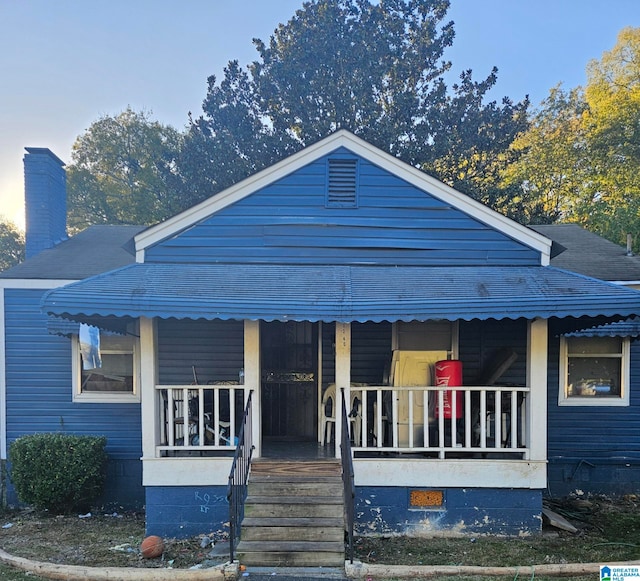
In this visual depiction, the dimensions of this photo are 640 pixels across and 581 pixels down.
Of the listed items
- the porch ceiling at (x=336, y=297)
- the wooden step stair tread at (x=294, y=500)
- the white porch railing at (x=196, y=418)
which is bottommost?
the wooden step stair tread at (x=294, y=500)

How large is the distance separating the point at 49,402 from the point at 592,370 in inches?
364

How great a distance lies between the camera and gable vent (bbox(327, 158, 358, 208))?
22.3 ft

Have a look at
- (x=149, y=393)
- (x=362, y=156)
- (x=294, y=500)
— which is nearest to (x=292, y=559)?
(x=294, y=500)

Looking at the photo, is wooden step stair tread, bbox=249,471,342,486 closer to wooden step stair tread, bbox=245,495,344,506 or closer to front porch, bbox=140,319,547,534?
wooden step stair tread, bbox=245,495,344,506

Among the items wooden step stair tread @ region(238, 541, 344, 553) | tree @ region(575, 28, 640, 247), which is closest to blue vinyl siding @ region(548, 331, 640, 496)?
wooden step stair tread @ region(238, 541, 344, 553)

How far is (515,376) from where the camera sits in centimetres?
802

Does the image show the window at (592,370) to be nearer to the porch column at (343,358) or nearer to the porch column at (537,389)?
the porch column at (537,389)

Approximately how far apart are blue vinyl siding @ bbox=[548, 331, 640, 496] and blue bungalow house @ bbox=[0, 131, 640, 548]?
0.03 meters

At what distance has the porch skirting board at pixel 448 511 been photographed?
19.6 feet

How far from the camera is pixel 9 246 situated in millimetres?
31453

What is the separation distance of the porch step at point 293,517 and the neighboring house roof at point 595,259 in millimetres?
5553

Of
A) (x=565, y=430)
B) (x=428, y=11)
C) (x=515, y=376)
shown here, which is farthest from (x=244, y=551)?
(x=428, y=11)

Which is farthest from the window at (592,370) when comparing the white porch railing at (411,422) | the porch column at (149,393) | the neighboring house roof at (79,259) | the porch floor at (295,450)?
the neighboring house roof at (79,259)

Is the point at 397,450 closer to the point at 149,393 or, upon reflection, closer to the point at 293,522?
the point at 293,522
